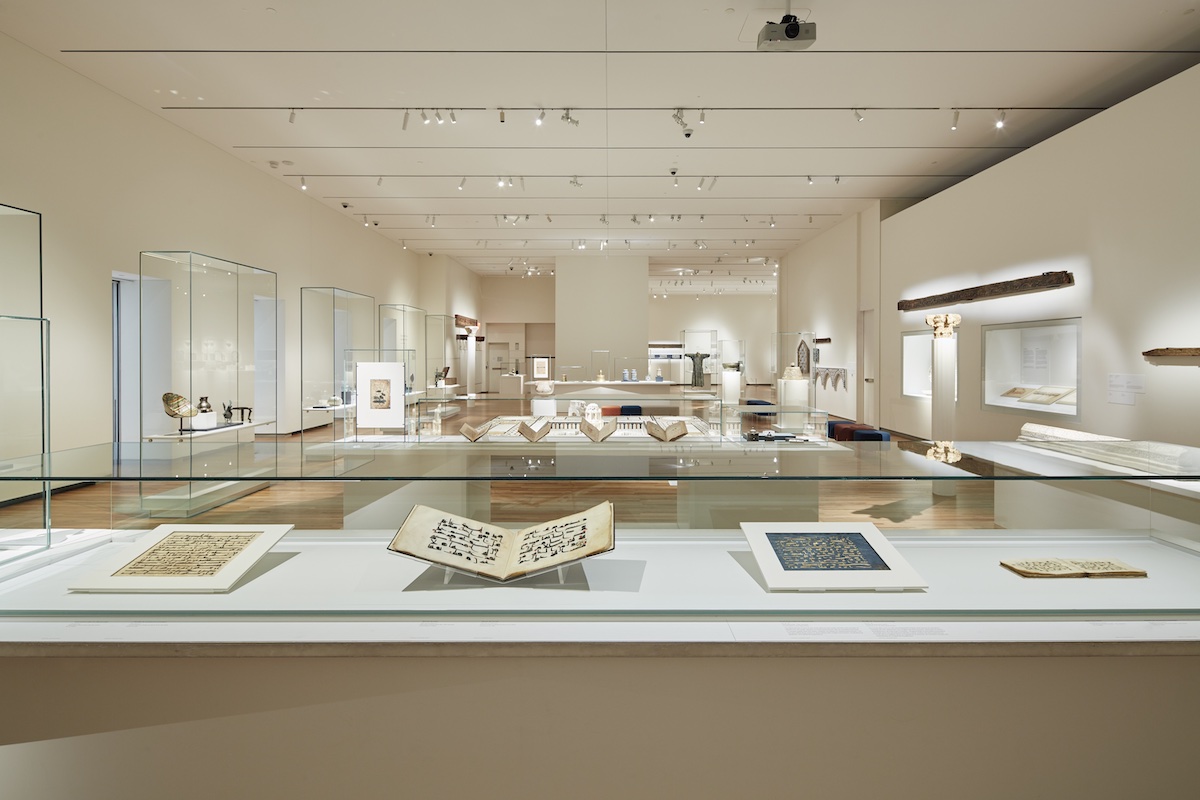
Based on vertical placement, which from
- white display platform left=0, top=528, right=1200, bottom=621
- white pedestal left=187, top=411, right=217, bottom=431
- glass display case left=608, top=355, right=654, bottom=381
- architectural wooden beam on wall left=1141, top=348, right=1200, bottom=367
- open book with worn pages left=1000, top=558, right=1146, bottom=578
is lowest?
white display platform left=0, top=528, right=1200, bottom=621

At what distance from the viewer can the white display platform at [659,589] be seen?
1.62 metres

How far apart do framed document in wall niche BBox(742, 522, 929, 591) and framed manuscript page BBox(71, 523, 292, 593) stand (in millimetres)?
1354

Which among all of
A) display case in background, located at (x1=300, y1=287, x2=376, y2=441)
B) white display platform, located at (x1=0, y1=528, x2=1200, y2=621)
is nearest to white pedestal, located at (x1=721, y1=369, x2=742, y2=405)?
display case in background, located at (x1=300, y1=287, x2=376, y2=441)

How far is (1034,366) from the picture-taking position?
7.47m

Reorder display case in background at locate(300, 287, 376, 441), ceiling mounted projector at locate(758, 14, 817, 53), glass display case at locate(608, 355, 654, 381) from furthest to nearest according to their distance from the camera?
glass display case at locate(608, 355, 654, 381), display case in background at locate(300, 287, 376, 441), ceiling mounted projector at locate(758, 14, 817, 53)

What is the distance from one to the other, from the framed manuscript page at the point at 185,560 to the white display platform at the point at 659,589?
3 cm

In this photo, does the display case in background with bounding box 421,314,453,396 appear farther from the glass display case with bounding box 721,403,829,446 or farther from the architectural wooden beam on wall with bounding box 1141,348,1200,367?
the architectural wooden beam on wall with bounding box 1141,348,1200,367

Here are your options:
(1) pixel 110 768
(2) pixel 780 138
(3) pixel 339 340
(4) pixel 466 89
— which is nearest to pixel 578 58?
(4) pixel 466 89

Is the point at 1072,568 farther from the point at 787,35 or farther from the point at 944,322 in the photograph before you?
the point at 944,322

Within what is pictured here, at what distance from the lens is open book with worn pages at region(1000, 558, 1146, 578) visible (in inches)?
70.7

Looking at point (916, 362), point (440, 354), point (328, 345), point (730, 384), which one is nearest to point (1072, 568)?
point (730, 384)

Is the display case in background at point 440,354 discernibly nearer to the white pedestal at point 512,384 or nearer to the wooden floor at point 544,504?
the white pedestal at point 512,384

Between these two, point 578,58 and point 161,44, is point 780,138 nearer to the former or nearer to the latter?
point 578,58

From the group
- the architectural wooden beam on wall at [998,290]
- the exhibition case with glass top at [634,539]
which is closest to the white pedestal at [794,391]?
the architectural wooden beam on wall at [998,290]
